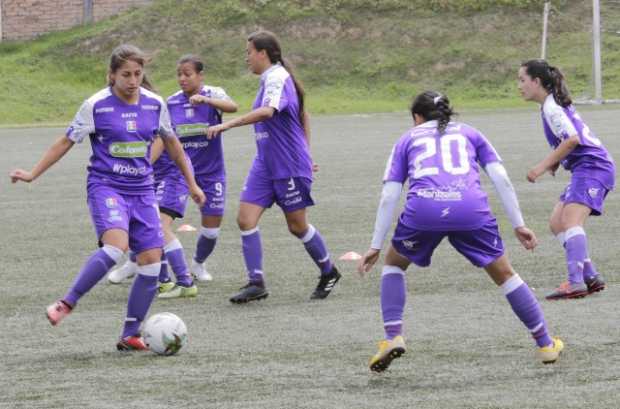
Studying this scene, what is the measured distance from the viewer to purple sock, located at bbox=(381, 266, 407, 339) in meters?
6.82

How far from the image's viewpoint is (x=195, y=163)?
1026 centimetres

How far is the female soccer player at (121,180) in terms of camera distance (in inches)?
300

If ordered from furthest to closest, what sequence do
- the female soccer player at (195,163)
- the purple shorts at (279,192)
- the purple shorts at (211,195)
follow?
the purple shorts at (211,195) → the female soccer player at (195,163) → the purple shorts at (279,192)

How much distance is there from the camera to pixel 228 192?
16.8 m

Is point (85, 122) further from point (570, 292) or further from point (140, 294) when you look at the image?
point (570, 292)

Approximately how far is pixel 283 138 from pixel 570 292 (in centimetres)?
232

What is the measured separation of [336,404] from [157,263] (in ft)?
Answer: 6.50

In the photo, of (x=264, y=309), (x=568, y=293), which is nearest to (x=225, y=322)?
(x=264, y=309)

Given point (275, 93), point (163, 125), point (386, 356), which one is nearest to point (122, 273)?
point (275, 93)

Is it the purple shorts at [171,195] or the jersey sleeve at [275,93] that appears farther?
the purple shorts at [171,195]

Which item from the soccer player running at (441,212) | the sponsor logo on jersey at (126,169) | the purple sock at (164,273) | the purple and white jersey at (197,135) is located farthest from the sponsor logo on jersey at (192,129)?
the soccer player running at (441,212)

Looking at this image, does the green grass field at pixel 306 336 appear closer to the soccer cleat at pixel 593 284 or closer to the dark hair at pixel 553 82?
the soccer cleat at pixel 593 284

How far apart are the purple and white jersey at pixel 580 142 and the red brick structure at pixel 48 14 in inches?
1414

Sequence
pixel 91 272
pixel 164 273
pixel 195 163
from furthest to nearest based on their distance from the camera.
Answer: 1. pixel 195 163
2. pixel 164 273
3. pixel 91 272
